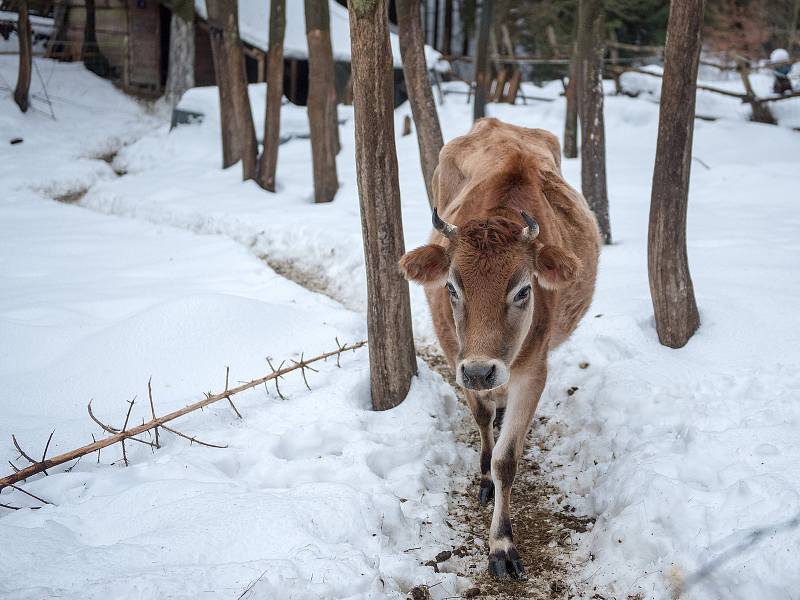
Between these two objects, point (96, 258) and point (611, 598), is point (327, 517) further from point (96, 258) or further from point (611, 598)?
point (96, 258)

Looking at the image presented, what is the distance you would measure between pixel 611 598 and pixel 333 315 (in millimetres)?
3732

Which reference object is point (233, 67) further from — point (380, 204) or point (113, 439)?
point (113, 439)

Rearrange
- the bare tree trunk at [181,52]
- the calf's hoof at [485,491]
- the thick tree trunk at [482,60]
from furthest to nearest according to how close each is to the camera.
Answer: the bare tree trunk at [181,52] → the thick tree trunk at [482,60] → the calf's hoof at [485,491]

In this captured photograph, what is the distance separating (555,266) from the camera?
3596 millimetres

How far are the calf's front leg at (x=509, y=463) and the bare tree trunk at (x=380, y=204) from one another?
0.96 metres

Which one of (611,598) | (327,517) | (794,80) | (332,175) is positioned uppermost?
(794,80)

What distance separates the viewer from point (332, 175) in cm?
1100

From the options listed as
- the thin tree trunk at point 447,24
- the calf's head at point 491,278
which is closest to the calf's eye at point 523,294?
the calf's head at point 491,278

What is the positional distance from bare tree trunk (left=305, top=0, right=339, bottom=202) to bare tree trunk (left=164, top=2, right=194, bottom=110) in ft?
35.4

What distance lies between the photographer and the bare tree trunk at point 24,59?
16859 mm

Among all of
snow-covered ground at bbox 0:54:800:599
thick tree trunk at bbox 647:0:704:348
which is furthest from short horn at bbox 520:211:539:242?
thick tree trunk at bbox 647:0:704:348

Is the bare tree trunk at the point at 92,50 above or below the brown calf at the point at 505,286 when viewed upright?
above

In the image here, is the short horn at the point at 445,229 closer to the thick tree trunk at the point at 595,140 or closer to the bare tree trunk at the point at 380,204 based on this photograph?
the bare tree trunk at the point at 380,204

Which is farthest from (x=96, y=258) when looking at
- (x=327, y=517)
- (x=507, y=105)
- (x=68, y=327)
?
(x=507, y=105)
